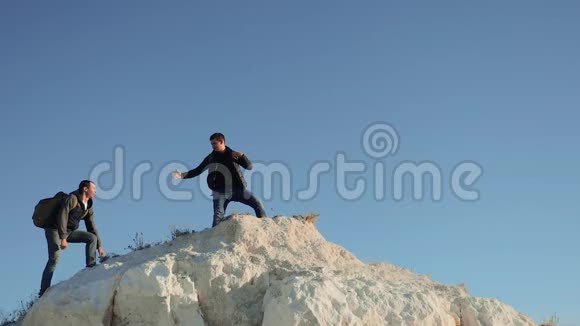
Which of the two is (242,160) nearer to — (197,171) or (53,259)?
(197,171)

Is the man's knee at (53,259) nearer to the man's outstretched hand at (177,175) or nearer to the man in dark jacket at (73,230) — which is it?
the man in dark jacket at (73,230)

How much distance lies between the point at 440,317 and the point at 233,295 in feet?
10.1

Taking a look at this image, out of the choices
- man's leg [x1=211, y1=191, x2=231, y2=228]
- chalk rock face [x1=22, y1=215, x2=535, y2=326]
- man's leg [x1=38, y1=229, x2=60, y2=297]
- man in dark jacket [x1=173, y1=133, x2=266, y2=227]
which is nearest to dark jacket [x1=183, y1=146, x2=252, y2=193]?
man in dark jacket [x1=173, y1=133, x2=266, y2=227]

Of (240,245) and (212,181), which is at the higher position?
(212,181)

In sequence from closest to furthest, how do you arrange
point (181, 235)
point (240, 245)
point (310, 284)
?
point (310, 284) → point (240, 245) → point (181, 235)

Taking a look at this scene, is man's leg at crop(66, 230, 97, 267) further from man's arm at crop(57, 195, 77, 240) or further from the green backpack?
the green backpack

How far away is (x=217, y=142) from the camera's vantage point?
40.1 ft

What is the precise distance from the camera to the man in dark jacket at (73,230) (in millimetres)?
11125

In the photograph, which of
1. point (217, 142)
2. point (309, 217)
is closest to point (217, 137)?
point (217, 142)

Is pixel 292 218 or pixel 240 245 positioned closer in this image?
pixel 240 245

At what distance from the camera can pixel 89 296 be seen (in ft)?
32.4

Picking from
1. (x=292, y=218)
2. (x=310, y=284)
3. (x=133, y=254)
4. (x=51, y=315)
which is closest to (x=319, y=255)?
(x=292, y=218)

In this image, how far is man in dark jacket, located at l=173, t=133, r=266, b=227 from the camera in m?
12.0

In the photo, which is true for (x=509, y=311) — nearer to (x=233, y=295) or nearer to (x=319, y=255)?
(x=319, y=255)
